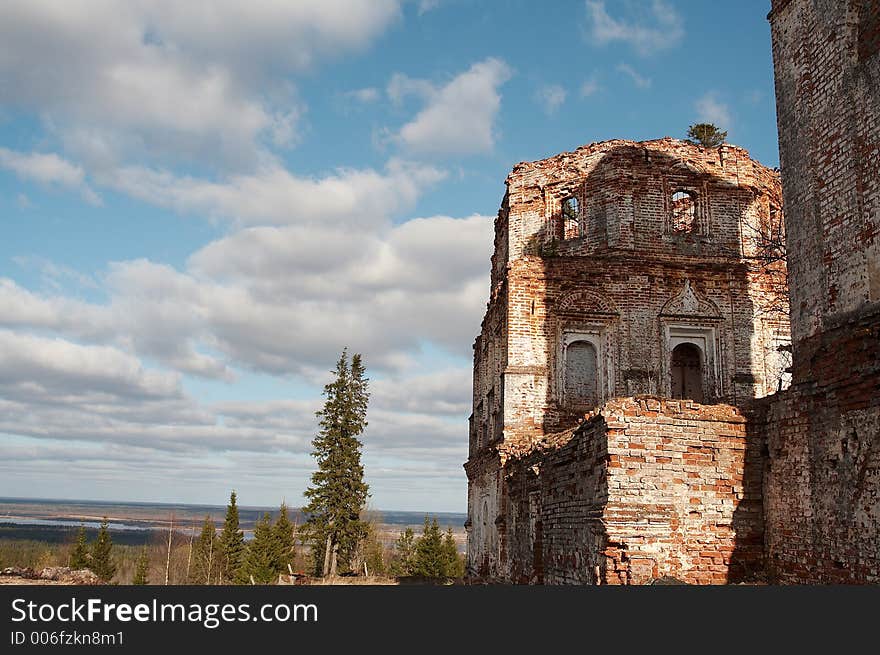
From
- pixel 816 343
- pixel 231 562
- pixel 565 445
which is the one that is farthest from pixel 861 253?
pixel 231 562

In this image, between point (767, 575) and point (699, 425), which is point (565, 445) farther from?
point (767, 575)

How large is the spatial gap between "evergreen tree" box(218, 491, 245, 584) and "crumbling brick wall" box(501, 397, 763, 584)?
138 ft

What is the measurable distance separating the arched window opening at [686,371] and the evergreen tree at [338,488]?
20.9 meters

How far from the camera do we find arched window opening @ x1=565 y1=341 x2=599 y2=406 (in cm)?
1850

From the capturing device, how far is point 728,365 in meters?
18.7

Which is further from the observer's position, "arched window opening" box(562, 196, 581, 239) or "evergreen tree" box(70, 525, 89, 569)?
"evergreen tree" box(70, 525, 89, 569)

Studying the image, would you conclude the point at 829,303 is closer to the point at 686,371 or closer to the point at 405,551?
the point at 686,371

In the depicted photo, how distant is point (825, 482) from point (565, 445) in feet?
11.9

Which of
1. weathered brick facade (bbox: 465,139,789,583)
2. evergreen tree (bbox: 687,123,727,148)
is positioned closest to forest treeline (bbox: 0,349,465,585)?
weathered brick facade (bbox: 465,139,789,583)

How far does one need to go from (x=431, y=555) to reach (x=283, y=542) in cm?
1038

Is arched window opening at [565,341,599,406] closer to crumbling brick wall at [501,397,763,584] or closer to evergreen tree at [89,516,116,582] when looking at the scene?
crumbling brick wall at [501,397,763,584]

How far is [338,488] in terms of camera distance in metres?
36.6

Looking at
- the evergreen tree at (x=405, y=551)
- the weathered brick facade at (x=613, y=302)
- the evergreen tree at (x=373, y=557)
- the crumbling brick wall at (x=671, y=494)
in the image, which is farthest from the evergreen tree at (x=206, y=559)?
the crumbling brick wall at (x=671, y=494)

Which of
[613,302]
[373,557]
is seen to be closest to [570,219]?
[613,302]
